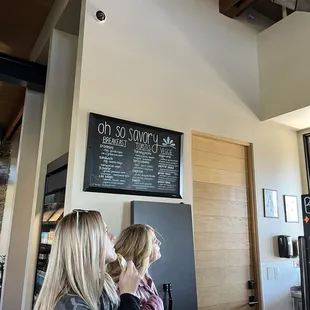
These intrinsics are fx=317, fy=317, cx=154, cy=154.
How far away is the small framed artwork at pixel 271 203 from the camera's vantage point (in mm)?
3342

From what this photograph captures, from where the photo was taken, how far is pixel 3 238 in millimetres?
5809

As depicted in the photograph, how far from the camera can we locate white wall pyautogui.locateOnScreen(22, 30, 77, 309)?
119 inches

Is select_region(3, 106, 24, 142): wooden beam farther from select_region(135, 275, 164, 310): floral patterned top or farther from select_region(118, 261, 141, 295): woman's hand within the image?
select_region(118, 261, 141, 295): woman's hand

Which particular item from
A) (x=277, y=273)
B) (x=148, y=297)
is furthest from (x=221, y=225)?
(x=148, y=297)

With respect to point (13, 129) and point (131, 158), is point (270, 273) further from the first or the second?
point (13, 129)

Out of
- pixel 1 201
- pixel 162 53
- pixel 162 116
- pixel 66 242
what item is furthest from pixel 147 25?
pixel 1 201

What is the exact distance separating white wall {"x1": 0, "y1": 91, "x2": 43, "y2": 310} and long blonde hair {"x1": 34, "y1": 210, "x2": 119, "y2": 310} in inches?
104

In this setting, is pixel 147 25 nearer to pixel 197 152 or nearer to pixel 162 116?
pixel 162 116

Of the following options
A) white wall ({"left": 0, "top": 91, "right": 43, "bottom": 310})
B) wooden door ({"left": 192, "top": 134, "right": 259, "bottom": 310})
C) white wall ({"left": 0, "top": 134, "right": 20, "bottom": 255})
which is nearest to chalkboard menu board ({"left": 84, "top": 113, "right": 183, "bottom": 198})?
wooden door ({"left": 192, "top": 134, "right": 259, "bottom": 310})

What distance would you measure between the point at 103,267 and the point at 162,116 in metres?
1.82

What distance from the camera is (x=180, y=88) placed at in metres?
3.05

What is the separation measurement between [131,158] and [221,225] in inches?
45.3

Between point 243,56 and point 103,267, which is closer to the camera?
point 103,267

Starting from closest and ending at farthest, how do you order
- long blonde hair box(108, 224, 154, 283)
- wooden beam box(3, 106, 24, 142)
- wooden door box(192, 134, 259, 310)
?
long blonde hair box(108, 224, 154, 283) < wooden door box(192, 134, 259, 310) < wooden beam box(3, 106, 24, 142)
